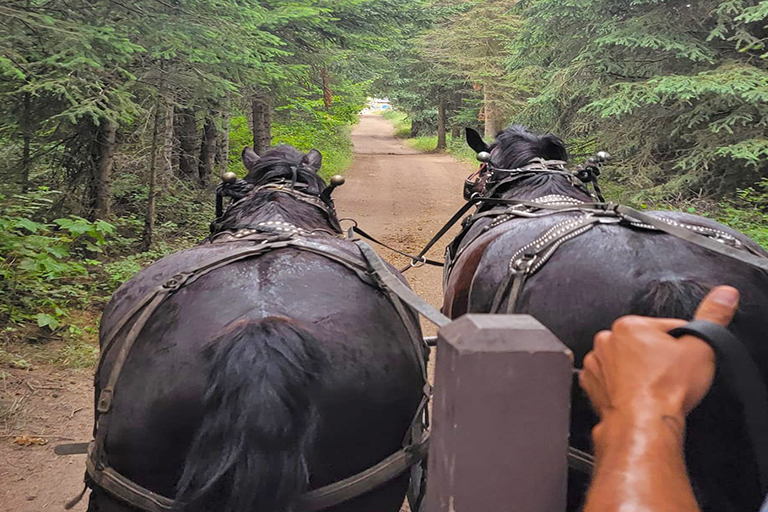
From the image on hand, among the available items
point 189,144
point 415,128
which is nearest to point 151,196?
point 189,144

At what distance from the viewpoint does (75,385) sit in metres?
5.05

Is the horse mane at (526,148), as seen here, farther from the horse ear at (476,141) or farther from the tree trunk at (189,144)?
the tree trunk at (189,144)

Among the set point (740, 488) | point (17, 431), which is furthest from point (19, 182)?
point (740, 488)

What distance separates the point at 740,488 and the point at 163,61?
753 cm

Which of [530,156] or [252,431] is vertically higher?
[530,156]

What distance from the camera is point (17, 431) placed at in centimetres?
440

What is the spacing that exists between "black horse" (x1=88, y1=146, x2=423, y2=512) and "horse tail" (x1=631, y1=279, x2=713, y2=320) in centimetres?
78

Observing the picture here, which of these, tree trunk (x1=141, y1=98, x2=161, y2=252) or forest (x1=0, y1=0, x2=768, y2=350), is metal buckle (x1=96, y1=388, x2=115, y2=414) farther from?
tree trunk (x1=141, y1=98, x2=161, y2=252)

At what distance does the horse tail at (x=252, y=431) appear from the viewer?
5.15ft

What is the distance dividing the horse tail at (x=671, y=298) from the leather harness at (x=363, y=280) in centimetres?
76

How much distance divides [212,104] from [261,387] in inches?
315

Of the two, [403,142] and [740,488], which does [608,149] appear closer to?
[740,488]

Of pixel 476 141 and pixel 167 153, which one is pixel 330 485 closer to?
pixel 476 141

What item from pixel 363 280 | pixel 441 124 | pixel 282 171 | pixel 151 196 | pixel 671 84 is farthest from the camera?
pixel 441 124
